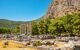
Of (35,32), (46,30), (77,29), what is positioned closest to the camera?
(77,29)

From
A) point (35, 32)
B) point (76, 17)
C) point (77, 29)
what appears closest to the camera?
point (77, 29)

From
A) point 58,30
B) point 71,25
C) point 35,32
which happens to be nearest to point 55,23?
point 58,30

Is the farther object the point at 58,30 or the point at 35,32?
the point at 35,32

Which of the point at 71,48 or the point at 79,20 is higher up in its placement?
the point at 79,20

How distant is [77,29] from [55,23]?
648 inches

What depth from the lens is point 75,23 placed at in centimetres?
10062

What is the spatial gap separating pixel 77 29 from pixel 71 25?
3.77m

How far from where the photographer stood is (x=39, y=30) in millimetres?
128500

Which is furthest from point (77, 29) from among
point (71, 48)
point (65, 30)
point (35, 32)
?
point (71, 48)

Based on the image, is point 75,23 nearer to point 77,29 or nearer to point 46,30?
point 77,29

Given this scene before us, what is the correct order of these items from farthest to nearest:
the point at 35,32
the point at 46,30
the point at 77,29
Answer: the point at 35,32 < the point at 46,30 < the point at 77,29

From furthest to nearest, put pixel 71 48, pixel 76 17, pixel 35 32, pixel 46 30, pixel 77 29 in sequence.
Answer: pixel 35 32
pixel 46 30
pixel 76 17
pixel 77 29
pixel 71 48

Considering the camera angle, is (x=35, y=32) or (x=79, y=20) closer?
(x=79, y=20)

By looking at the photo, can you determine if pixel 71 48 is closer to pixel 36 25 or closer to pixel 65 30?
pixel 65 30
